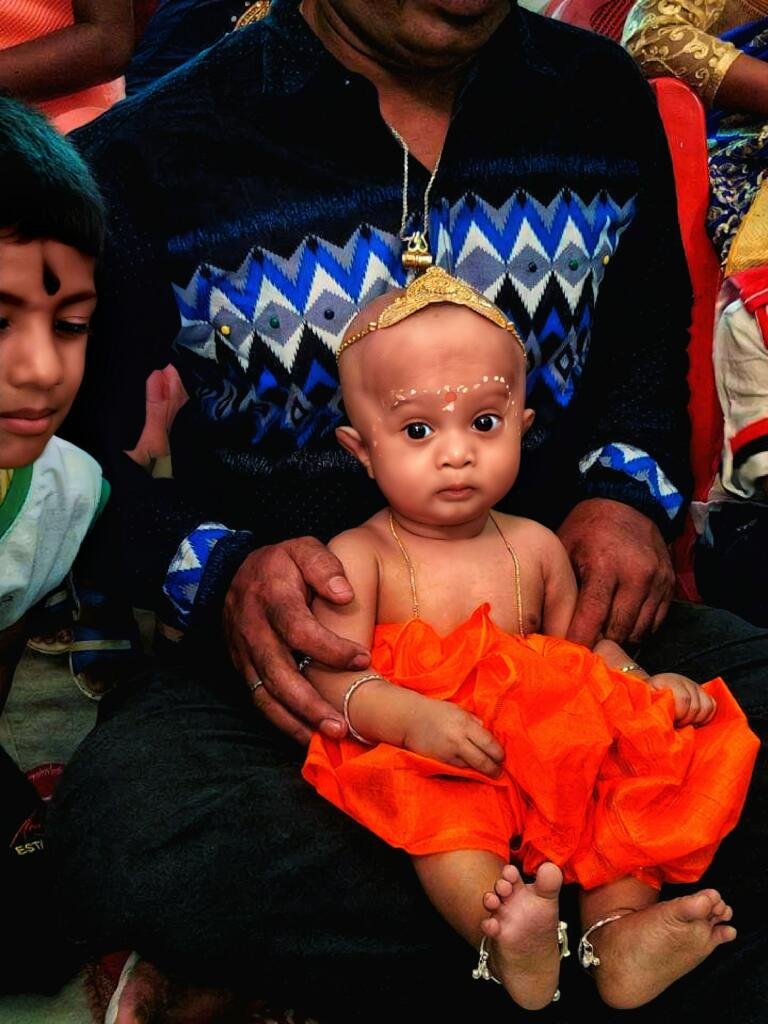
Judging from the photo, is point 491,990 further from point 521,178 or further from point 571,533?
point 521,178

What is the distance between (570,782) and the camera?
1502 millimetres

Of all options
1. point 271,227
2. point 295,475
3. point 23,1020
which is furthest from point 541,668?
point 23,1020

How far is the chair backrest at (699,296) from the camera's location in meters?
2.35

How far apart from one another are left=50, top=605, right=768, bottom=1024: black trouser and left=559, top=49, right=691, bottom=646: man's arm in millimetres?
410

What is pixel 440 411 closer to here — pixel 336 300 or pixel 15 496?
pixel 336 300

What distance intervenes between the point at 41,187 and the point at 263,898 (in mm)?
963

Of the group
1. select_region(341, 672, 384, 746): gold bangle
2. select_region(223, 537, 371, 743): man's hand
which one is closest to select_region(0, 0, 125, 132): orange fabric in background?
select_region(223, 537, 371, 743): man's hand

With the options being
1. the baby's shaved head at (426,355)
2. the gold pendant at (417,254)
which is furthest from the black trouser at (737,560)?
the gold pendant at (417,254)

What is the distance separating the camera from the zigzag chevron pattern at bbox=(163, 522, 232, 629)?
1.86m

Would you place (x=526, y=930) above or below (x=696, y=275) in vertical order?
below

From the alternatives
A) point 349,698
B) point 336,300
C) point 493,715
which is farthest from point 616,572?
point 336,300

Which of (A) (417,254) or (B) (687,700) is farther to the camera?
(A) (417,254)

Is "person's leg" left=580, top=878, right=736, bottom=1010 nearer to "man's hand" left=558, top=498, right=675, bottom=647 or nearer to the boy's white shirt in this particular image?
"man's hand" left=558, top=498, right=675, bottom=647

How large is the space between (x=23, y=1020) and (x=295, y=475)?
36.7 inches
